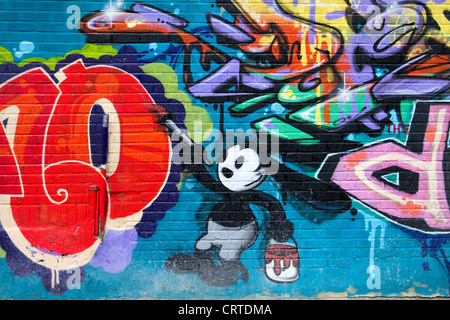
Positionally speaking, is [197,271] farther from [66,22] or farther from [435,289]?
[66,22]

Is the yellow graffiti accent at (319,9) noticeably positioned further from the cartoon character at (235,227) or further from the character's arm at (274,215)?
the character's arm at (274,215)

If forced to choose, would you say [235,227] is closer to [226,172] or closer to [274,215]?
[274,215]

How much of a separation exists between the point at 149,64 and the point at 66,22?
0.96 meters

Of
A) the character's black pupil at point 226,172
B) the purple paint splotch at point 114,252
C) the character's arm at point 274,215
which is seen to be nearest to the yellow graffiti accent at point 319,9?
the character's black pupil at point 226,172

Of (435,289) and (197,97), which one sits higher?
(197,97)

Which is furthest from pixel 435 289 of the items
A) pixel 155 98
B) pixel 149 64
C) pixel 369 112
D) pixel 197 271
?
pixel 149 64

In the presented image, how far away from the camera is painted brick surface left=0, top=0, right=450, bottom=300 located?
4078mm

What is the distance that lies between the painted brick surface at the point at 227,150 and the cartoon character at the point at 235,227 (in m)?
0.02

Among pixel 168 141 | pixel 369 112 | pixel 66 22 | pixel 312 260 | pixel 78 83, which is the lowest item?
pixel 312 260

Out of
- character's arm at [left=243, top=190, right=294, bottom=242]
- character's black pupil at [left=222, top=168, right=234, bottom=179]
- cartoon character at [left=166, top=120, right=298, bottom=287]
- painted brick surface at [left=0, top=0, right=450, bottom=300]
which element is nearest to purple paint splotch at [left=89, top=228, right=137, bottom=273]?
painted brick surface at [left=0, top=0, right=450, bottom=300]

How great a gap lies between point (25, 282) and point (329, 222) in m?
3.28

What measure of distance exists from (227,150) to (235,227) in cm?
83

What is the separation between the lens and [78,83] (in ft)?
13.4

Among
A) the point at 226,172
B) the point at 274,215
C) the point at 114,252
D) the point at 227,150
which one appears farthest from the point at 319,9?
the point at 114,252
